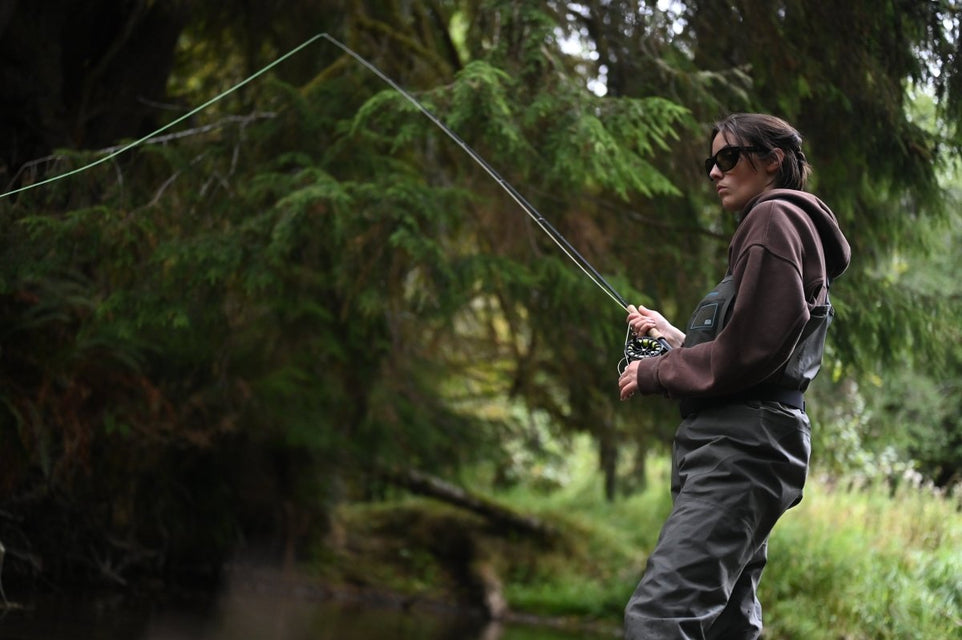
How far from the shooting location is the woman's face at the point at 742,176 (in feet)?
9.62

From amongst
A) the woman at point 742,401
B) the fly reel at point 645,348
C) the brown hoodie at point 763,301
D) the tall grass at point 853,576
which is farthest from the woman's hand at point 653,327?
the tall grass at point 853,576

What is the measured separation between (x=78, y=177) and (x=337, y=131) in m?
1.32

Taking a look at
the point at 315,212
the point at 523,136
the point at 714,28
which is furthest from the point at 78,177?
the point at 714,28

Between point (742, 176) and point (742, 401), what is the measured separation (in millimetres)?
612

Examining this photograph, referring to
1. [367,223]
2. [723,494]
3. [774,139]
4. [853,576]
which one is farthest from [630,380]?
[853,576]

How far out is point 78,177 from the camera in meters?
5.66

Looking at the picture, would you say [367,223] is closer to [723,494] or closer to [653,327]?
[653,327]

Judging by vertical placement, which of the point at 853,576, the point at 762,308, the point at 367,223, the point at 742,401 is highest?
the point at 367,223

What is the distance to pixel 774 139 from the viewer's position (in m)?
2.92

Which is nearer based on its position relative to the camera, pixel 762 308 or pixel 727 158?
pixel 762 308

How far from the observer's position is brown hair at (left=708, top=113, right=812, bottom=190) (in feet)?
9.56

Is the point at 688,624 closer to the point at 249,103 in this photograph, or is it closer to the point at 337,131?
the point at 337,131

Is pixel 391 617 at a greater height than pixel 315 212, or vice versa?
pixel 315 212

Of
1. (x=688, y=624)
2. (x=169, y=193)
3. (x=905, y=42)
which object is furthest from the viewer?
(x=169, y=193)
